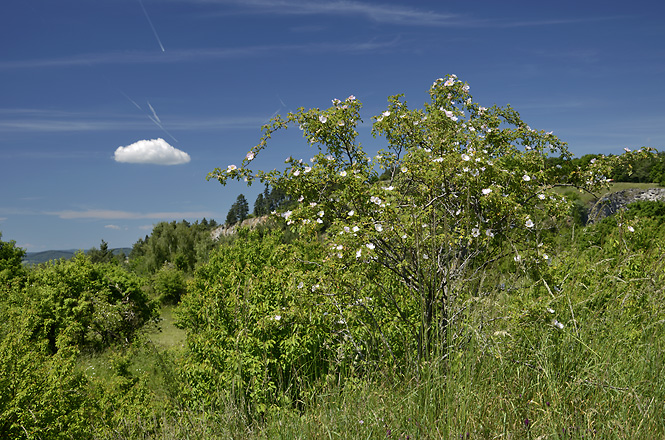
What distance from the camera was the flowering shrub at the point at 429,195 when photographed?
4074mm

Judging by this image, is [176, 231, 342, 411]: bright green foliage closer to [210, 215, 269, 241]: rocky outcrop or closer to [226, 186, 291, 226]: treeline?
[210, 215, 269, 241]: rocky outcrop

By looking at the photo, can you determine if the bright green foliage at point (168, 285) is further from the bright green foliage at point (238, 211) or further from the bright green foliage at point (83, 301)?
the bright green foliage at point (238, 211)

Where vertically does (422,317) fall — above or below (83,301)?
above

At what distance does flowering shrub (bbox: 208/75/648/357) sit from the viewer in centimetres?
407

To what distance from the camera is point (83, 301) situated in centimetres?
1303

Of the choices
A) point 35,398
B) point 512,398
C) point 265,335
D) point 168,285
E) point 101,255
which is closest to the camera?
point 512,398

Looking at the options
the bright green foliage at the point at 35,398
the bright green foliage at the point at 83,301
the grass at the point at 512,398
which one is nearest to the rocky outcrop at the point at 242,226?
the grass at the point at 512,398

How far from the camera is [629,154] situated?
5363mm

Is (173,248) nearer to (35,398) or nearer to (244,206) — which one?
(35,398)

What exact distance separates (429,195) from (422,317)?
2122 millimetres

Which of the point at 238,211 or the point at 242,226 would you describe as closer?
the point at 242,226

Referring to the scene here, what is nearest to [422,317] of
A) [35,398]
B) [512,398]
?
[512,398]

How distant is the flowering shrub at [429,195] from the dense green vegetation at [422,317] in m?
0.03

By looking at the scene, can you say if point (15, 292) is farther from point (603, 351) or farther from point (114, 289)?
point (603, 351)
